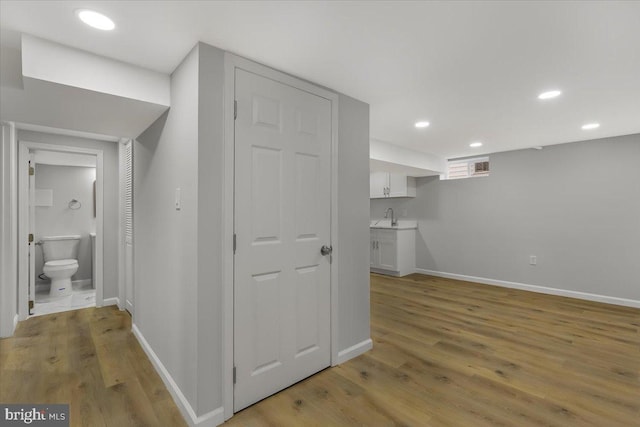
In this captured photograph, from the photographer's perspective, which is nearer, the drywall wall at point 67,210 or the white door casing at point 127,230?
the white door casing at point 127,230

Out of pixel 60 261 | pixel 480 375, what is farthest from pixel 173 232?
pixel 60 261

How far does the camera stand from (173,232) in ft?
6.73

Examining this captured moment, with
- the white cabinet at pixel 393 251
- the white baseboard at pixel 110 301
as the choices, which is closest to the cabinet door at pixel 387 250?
the white cabinet at pixel 393 251

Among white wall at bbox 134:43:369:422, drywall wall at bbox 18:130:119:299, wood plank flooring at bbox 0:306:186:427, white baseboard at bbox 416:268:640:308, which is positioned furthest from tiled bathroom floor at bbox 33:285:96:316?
white baseboard at bbox 416:268:640:308

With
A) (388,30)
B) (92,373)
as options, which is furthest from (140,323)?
(388,30)

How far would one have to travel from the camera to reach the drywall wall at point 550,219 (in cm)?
402

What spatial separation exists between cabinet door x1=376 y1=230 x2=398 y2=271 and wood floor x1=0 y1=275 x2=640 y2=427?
6.98 feet

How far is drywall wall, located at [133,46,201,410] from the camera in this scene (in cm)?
179

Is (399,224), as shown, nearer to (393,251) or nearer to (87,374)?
(393,251)

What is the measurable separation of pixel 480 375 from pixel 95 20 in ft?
10.8

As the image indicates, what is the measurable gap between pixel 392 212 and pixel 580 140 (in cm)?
317

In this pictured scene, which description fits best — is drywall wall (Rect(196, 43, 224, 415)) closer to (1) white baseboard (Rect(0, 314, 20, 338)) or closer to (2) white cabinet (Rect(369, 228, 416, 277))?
(1) white baseboard (Rect(0, 314, 20, 338))

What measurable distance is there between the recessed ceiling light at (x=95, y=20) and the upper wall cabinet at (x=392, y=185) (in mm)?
4761

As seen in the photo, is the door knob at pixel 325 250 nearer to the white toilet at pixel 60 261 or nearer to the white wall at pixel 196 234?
the white wall at pixel 196 234
